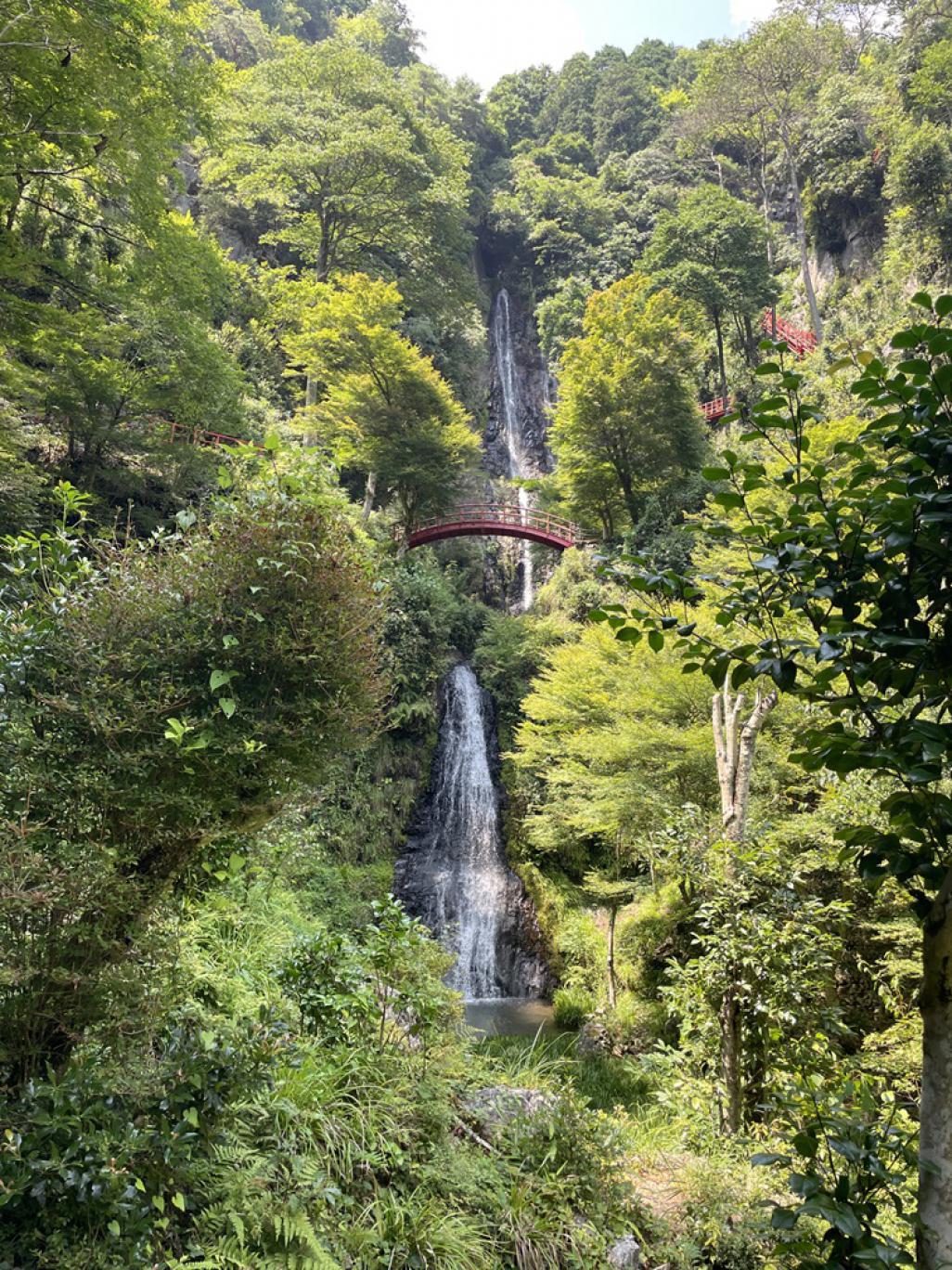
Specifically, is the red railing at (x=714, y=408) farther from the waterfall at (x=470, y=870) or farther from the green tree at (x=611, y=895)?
the green tree at (x=611, y=895)

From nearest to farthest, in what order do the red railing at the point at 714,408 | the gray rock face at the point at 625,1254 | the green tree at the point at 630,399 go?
1. the gray rock face at the point at 625,1254
2. the green tree at the point at 630,399
3. the red railing at the point at 714,408

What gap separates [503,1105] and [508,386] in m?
28.6

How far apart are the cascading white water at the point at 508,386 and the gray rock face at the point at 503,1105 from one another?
69.3ft

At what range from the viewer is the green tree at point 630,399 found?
15.9 m

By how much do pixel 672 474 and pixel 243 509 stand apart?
15.8 meters

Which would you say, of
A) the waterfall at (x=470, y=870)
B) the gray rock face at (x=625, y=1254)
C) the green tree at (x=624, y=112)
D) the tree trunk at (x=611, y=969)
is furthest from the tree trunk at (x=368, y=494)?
the green tree at (x=624, y=112)

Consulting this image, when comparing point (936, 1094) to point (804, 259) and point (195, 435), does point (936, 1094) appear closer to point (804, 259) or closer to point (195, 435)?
point (195, 435)

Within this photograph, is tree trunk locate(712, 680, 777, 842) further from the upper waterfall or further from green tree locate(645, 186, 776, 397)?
the upper waterfall

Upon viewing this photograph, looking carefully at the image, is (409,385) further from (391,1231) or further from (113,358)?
(391,1231)

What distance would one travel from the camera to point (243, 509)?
292 cm

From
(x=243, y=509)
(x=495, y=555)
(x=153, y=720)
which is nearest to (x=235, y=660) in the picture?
(x=153, y=720)

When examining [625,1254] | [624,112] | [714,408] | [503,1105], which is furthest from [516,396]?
[625,1254]

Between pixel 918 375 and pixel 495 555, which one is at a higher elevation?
pixel 495 555

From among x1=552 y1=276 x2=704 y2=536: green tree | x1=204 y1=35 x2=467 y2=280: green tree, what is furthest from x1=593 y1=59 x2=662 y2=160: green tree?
x1=552 y1=276 x2=704 y2=536: green tree
